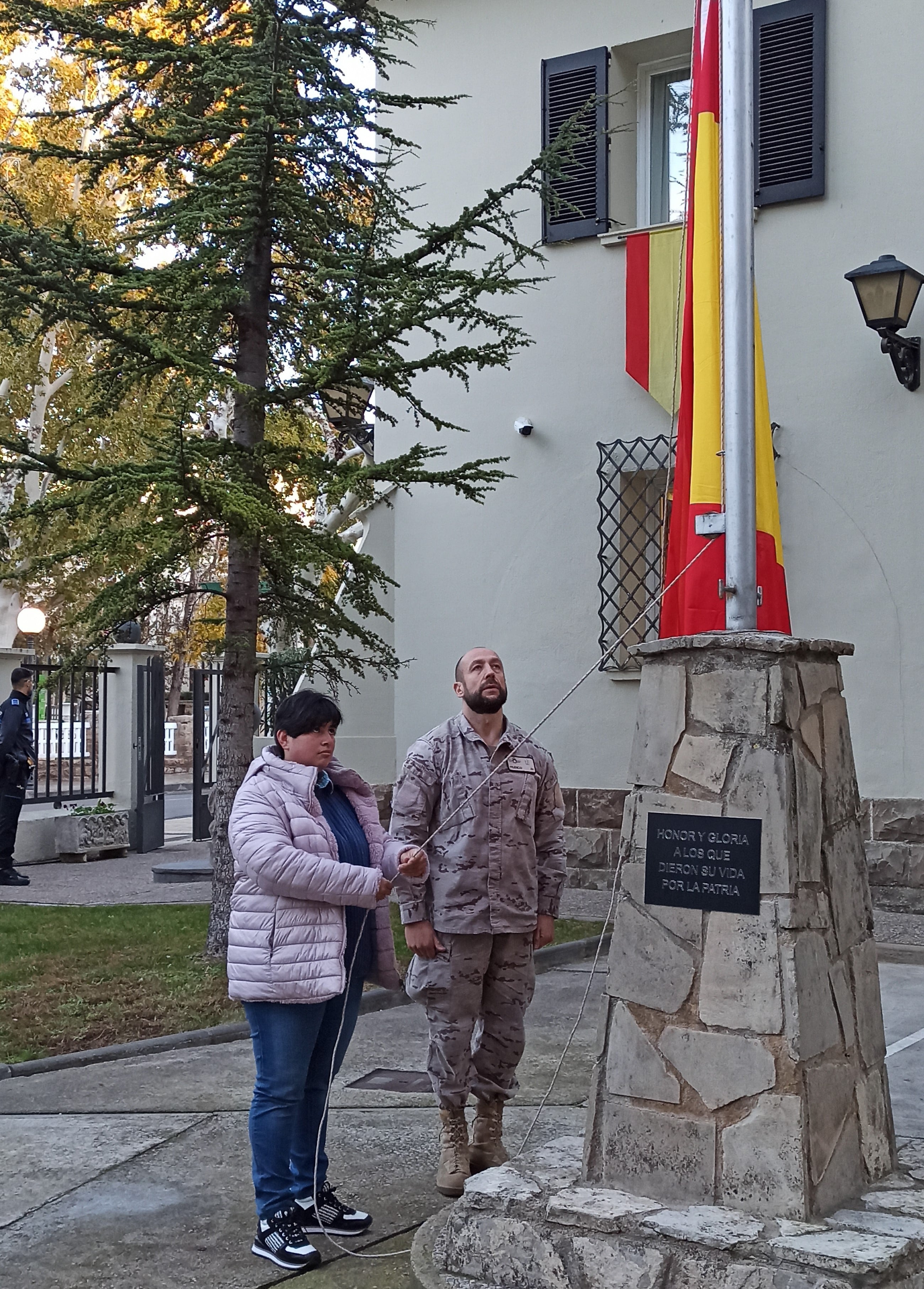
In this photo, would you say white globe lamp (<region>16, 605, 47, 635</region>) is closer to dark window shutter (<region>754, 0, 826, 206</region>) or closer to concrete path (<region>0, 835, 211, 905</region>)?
concrete path (<region>0, 835, 211, 905</region>)

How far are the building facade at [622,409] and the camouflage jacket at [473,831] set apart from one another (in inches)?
237

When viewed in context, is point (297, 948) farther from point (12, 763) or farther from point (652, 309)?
point (12, 763)

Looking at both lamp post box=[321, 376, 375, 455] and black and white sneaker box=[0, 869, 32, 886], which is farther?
black and white sneaker box=[0, 869, 32, 886]

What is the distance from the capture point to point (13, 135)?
22547mm

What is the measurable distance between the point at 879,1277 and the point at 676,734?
161 cm

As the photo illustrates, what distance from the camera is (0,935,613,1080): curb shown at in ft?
22.3

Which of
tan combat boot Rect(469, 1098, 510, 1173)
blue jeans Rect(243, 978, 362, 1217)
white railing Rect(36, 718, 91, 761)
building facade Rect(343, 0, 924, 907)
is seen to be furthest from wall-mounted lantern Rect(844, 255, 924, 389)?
white railing Rect(36, 718, 91, 761)

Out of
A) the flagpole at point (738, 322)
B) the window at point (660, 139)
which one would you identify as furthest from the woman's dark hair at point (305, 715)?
the window at point (660, 139)

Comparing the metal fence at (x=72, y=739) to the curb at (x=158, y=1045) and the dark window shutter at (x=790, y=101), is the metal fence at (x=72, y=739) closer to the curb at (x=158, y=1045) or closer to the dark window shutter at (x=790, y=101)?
the curb at (x=158, y=1045)

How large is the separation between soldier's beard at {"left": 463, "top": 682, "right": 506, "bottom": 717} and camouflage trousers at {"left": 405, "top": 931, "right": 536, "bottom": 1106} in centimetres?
83

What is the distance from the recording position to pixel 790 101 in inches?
434

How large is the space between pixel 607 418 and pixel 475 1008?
7.87m

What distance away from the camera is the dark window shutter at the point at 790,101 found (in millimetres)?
10883

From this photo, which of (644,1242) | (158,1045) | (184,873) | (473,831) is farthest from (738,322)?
(184,873)
